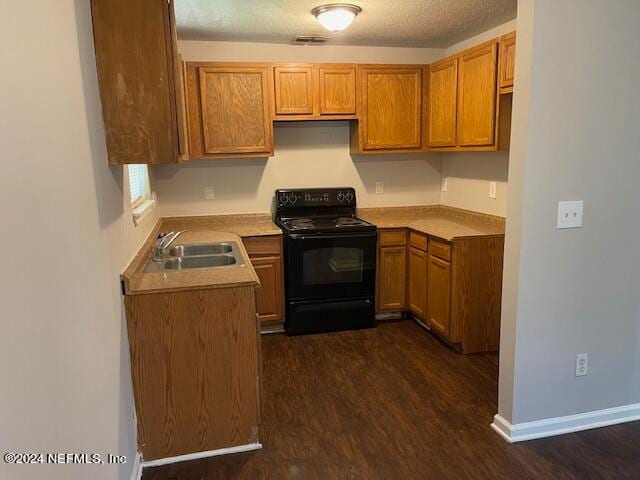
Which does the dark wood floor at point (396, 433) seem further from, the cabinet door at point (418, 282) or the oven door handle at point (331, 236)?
the oven door handle at point (331, 236)

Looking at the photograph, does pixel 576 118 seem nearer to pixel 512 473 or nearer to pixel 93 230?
pixel 512 473

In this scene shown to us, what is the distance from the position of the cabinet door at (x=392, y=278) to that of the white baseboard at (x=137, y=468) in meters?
2.30

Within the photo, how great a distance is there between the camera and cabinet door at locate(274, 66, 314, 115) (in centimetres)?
367

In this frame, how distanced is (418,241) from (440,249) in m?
0.35

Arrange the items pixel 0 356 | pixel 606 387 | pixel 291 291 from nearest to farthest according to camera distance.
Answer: pixel 0 356 → pixel 606 387 → pixel 291 291

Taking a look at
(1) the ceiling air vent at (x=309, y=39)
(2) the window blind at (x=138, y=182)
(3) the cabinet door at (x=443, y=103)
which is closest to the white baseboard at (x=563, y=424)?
(3) the cabinet door at (x=443, y=103)

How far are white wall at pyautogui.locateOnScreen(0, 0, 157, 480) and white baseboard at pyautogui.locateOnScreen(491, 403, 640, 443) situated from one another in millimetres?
1793

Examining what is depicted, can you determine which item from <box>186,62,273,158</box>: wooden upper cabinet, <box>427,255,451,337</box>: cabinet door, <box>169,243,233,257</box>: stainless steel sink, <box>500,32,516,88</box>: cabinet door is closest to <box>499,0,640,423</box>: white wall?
<box>500,32,516,88</box>: cabinet door

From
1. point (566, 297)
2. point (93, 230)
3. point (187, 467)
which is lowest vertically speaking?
point (187, 467)

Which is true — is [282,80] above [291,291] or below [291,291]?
above

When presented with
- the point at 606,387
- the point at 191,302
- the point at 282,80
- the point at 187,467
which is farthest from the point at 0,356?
the point at 282,80

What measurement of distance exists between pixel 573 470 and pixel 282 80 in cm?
320

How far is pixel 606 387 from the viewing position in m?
2.38

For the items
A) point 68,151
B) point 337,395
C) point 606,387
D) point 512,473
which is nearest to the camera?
point 68,151
